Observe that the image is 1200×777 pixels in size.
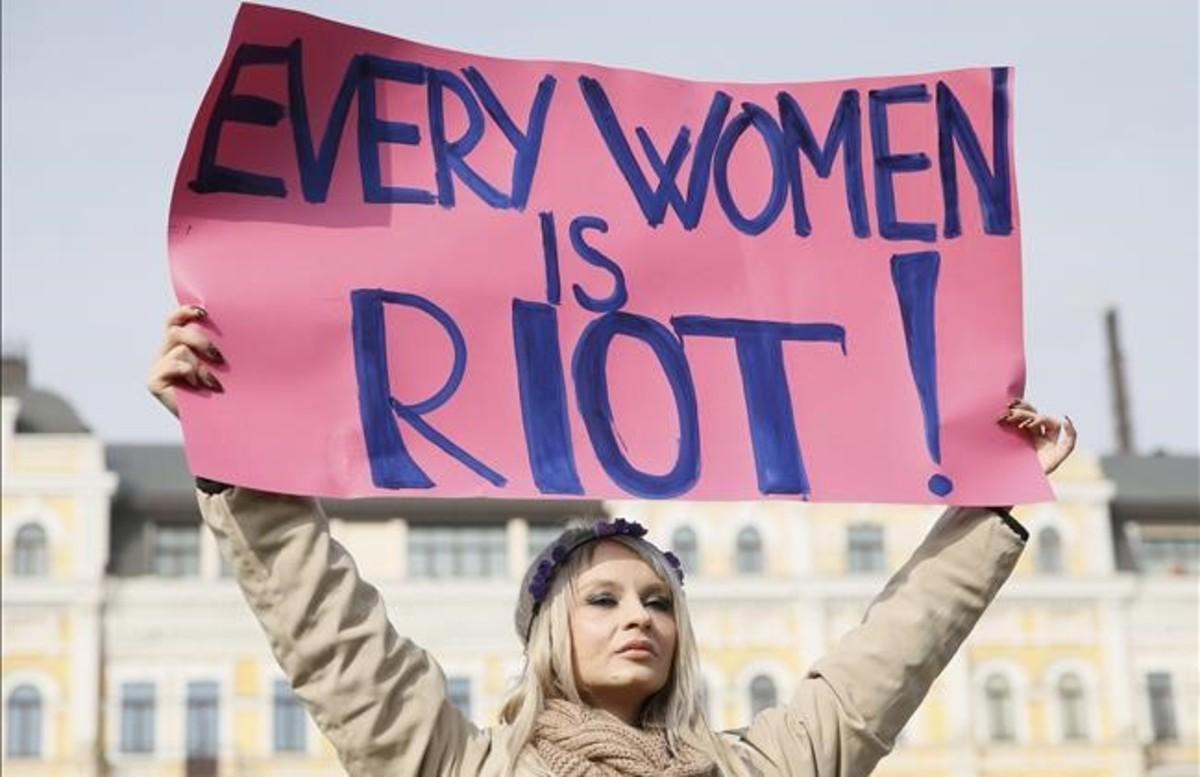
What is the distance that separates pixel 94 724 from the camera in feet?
83.5

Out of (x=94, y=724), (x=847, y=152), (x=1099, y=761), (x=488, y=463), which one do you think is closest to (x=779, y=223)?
(x=847, y=152)

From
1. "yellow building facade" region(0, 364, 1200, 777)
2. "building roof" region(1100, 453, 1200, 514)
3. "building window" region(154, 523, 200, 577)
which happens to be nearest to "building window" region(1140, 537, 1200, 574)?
"yellow building facade" region(0, 364, 1200, 777)

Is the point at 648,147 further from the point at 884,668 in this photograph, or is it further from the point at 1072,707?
the point at 1072,707

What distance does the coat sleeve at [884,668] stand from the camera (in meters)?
3.30

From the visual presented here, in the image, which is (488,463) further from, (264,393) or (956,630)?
(956,630)

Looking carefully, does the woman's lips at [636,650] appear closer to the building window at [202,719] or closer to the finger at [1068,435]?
the finger at [1068,435]

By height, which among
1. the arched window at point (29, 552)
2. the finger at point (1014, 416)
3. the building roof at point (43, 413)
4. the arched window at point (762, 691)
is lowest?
the arched window at point (762, 691)

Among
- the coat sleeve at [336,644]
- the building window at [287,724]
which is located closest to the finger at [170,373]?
the coat sleeve at [336,644]

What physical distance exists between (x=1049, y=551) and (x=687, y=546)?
487cm

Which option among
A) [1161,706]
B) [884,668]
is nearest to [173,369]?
[884,668]

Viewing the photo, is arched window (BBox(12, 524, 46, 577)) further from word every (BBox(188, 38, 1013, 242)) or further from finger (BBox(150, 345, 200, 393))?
finger (BBox(150, 345, 200, 393))

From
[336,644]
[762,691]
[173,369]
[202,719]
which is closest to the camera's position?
[336,644]

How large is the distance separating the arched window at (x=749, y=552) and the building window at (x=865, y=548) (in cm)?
115

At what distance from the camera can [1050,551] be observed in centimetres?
2841
